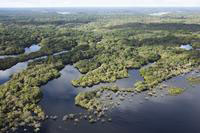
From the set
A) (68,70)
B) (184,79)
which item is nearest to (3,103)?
(68,70)

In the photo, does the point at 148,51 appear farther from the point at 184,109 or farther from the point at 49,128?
the point at 49,128

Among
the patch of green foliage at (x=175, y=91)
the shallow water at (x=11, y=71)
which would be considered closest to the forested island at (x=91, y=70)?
the patch of green foliage at (x=175, y=91)

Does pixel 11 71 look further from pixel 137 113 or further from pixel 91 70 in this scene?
pixel 137 113

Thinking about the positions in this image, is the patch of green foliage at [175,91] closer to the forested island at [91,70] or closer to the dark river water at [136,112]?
the forested island at [91,70]

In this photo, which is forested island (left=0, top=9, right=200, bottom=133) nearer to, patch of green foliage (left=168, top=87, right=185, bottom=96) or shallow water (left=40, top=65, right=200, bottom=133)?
patch of green foliage (left=168, top=87, right=185, bottom=96)

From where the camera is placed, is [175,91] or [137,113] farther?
[175,91]

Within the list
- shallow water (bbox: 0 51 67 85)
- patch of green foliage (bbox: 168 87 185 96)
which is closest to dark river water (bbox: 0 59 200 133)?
patch of green foliage (bbox: 168 87 185 96)

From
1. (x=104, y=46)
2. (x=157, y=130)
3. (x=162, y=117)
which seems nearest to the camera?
(x=157, y=130)

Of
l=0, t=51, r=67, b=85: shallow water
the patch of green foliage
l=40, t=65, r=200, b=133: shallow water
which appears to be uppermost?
the patch of green foliage

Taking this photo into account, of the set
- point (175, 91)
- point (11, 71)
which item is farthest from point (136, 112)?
point (11, 71)
